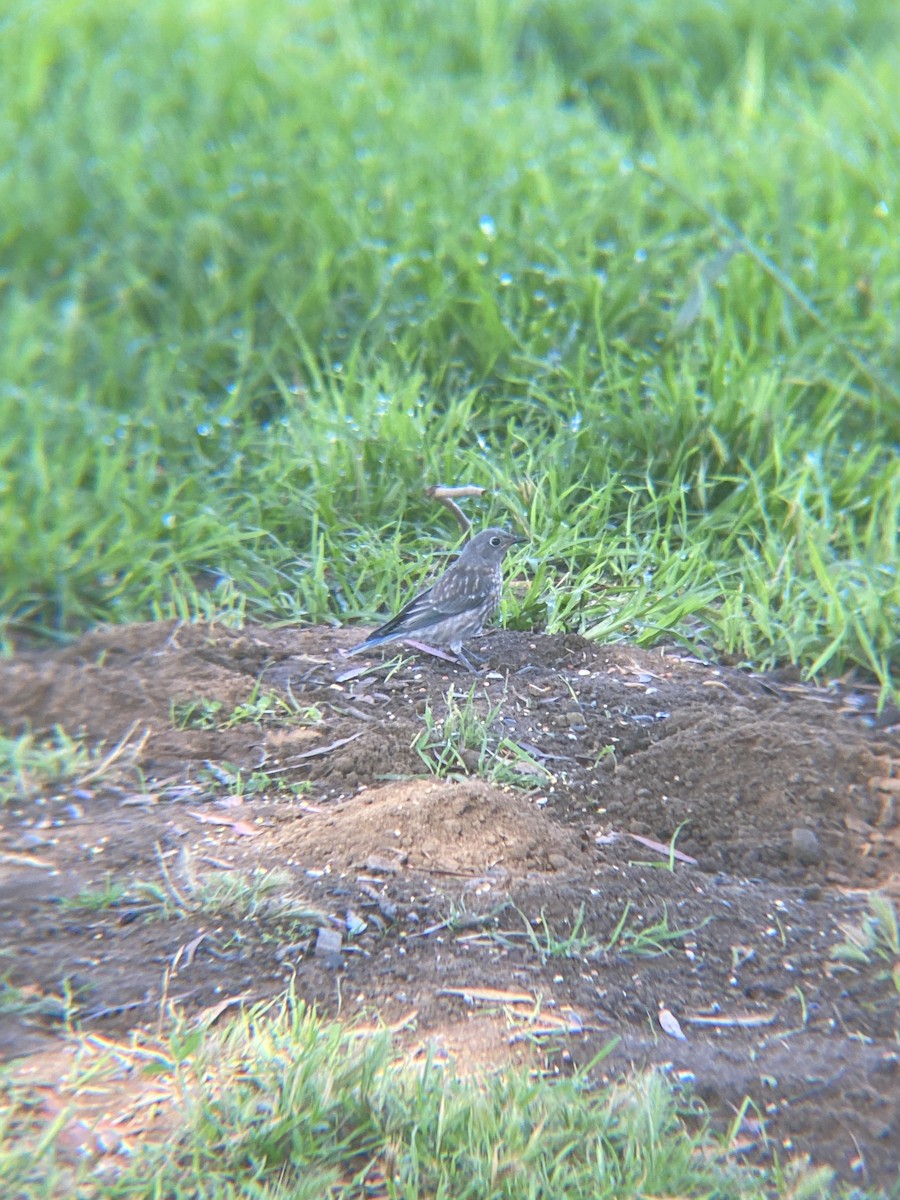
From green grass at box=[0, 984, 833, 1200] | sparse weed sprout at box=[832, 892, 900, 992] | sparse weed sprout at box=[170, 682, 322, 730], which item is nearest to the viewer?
green grass at box=[0, 984, 833, 1200]

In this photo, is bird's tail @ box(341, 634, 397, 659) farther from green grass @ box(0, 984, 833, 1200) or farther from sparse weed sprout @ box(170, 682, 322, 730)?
green grass @ box(0, 984, 833, 1200)

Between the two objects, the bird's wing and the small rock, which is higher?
the bird's wing

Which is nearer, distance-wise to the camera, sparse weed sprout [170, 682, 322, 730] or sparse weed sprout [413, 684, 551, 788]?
sparse weed sprout [413, 684, 551, 788]

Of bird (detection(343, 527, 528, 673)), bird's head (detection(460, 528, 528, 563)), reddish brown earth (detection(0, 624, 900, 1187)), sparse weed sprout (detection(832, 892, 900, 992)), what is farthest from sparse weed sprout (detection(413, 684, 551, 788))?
sparse weed sprout (detection(832, 892, 900, 992))

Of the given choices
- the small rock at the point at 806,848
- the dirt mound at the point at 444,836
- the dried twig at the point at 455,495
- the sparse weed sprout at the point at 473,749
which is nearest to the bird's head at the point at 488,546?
the dried twig at the point at 455,495

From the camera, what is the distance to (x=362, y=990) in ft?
9.83

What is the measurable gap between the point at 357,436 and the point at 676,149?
280cm

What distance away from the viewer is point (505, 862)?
3.38 meters

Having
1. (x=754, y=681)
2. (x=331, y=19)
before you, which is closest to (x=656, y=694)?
(x=754, y=681)

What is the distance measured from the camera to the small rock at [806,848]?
3461mm

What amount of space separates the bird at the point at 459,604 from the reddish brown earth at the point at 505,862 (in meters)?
0.13

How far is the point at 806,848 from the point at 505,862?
78cm

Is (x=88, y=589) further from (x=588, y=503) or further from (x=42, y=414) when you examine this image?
(x=588, y=503)

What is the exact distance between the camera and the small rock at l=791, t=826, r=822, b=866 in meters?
3.46
